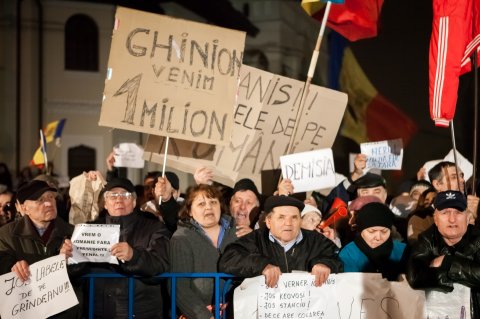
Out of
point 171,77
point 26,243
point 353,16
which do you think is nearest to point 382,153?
point 353,16

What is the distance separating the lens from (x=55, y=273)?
17.9 feet

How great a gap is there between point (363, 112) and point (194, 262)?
8.96 metres

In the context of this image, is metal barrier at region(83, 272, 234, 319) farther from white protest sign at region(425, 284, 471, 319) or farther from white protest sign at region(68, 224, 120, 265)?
white protest sign at region(425, 284, 471, 319)

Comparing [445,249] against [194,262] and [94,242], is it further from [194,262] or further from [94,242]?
[94,242]

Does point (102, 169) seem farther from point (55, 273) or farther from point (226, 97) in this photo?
point (55, 273)

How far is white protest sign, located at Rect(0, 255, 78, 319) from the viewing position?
17.6 ft

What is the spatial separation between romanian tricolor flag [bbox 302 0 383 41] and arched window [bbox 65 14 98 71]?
18.2 metres

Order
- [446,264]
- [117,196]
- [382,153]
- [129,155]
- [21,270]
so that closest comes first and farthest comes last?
[446,264]
[21,270]
[117,196]
[382,153]
[129,155]

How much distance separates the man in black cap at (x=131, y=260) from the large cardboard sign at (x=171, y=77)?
111 cm

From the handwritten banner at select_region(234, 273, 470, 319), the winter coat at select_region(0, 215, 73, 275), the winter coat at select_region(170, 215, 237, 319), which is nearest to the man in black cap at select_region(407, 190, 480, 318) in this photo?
the handwritten banner at select_region(234, 273, 470, 319)

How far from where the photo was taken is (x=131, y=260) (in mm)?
5461

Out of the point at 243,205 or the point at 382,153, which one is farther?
the point at 382,153

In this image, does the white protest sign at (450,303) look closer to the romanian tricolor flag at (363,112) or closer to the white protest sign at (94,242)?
the white protest sign at (94,242)

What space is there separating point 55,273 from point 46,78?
2112 centimetres
